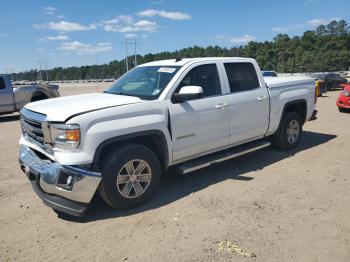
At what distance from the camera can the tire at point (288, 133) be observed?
6.97 meters

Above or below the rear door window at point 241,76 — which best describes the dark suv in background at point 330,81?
below

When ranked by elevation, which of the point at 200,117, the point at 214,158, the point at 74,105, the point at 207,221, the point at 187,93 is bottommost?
the point at 207,221

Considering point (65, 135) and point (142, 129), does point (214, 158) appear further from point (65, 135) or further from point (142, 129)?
point (65, 135)

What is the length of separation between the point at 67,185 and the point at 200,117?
6.93 ft

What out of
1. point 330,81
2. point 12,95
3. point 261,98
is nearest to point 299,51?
point 330,81

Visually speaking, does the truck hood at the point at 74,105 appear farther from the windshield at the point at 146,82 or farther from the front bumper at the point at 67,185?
the front bumper at the point at 67,185

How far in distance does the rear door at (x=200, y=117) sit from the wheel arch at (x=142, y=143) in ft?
0.58

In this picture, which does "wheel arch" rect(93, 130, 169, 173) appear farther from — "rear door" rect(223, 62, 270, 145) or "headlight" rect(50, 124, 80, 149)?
"rear door" rect(223, 62, 270, 145)

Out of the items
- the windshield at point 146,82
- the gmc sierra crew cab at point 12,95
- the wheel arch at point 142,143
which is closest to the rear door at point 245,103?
the windshield at point 146,82

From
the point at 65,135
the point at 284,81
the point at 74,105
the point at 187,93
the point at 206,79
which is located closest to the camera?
the point at 65,135

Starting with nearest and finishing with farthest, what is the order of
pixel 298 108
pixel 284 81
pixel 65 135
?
pixel 65 135 < pixel 284 81 < pixel 298 108

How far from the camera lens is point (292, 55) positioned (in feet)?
330

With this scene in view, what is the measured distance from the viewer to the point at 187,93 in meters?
4.72

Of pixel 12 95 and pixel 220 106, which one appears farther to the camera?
pixel 12 95
